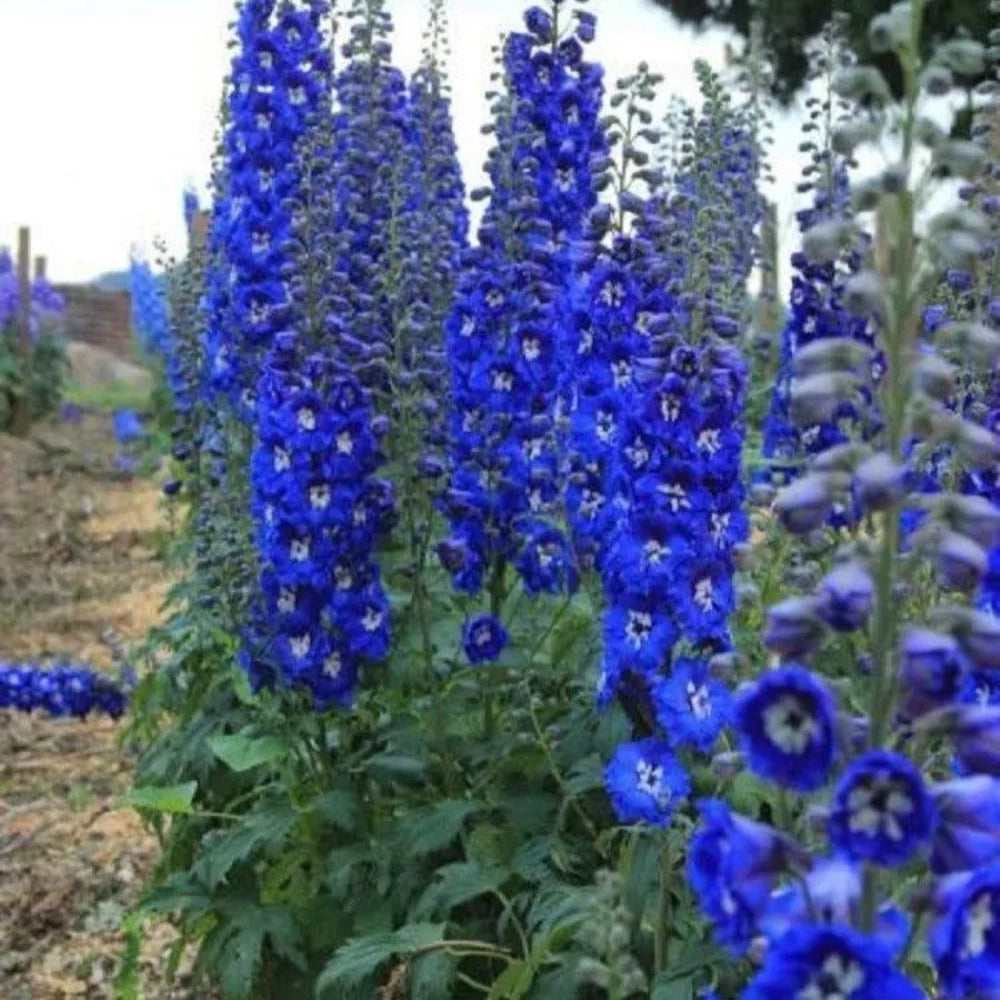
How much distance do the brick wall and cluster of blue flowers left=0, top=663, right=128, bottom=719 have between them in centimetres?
2740

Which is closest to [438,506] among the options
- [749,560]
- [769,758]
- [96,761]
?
[749,560]

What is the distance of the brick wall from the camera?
3503 centimetres

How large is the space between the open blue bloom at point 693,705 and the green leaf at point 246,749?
1229 mm

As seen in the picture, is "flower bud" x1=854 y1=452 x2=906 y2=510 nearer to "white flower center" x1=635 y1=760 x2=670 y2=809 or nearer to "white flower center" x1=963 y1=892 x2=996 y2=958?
"white flower center" x1=963 y1=892 x2=996 y2=958

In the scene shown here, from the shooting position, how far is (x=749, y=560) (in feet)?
8.90

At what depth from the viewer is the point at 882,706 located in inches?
81.1

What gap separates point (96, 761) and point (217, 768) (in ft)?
11.4

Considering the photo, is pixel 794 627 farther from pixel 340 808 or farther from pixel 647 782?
pixel 340 808

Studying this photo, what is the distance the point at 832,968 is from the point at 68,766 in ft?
22.2

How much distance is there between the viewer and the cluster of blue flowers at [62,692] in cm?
775

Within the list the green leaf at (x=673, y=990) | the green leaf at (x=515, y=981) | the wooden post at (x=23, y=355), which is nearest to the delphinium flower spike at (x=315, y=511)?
the green leaf at (x=515, y=981)

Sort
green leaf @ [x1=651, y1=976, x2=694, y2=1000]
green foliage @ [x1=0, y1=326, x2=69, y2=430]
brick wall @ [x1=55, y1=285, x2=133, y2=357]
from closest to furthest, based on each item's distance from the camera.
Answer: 1. green leaf @ [x1=651, y1=976, x2=694, y2=1000]
2. green foliage @ [x1=0, y1=326, x2=69, y2=430]
3. brick wall @ [x1=55, y1=285, x2=133, y2=357]

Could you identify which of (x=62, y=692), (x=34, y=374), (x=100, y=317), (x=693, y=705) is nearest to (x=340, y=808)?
(x=693, y=705)

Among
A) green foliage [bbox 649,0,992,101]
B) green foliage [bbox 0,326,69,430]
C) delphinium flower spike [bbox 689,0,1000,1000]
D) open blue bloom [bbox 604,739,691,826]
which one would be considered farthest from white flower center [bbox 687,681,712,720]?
green foliage [bbox 0,326,69,430]
